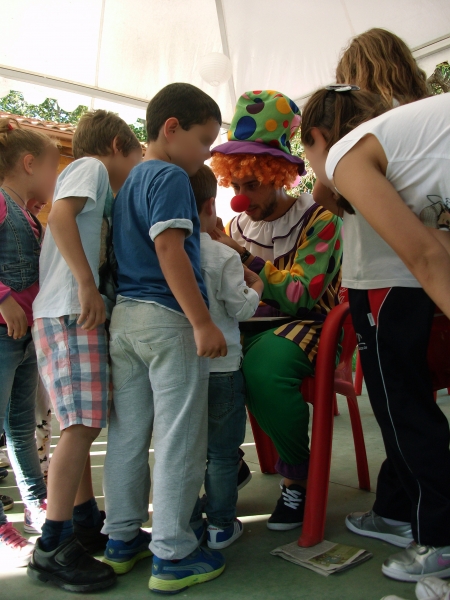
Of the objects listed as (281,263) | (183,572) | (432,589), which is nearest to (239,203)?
(281,263)

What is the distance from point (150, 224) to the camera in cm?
138

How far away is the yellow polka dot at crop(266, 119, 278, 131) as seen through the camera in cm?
204

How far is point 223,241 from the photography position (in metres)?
1.75

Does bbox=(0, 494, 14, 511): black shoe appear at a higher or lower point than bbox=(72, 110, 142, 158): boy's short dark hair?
lower

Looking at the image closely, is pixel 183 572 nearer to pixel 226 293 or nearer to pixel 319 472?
pixel 319 472

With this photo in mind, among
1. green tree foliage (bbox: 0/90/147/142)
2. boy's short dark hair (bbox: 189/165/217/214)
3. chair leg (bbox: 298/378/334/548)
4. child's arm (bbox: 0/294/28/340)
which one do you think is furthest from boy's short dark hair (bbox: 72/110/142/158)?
green tree foliage (bbox: 0/90/147/142)

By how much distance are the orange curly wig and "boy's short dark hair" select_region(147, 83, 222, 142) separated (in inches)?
18.1

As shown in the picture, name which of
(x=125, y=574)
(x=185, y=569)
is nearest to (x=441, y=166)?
(x=185, y=569)

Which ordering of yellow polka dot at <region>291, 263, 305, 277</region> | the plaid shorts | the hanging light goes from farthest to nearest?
the hanging light → yellow polka dot at <region>291, 263, 305, 277</region> → the plaid shorts

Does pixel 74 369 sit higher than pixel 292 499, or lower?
higher

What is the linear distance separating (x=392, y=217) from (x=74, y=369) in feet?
2.79

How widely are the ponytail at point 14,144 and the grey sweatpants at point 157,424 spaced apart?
2.35 feet

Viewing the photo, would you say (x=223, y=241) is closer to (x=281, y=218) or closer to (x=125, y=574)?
(x=281, y=218)

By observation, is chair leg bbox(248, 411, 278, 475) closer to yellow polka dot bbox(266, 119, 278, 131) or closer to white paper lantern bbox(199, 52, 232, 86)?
yellow polka dot bbox(266, 119, 278, 131)
